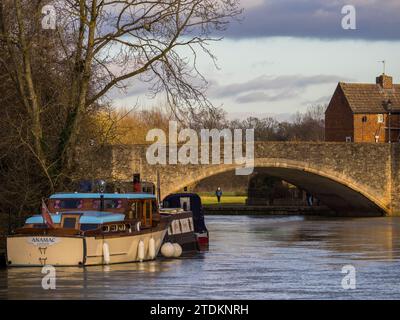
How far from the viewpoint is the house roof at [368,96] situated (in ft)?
252

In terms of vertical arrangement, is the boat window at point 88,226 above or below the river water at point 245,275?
above

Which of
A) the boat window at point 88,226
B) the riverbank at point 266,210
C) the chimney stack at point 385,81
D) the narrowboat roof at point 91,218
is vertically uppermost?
the chimney stack at point 385,81

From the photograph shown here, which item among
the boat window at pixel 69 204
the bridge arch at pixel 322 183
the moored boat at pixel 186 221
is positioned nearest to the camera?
the boat window at pixel 69 204

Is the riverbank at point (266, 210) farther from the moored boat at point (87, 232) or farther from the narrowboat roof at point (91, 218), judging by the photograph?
the narrowboat roof at point (91, 218)

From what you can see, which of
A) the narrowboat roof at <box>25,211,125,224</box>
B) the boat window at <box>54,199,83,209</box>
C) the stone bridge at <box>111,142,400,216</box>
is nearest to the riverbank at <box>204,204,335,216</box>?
the stone bridge at <box>111,142,400,216</box>

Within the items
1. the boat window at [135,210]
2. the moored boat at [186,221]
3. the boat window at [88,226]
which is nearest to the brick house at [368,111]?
the moored boat at [186,221]

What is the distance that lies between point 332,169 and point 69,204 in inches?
1344

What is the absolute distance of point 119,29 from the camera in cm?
2933

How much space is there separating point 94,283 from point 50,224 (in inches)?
115

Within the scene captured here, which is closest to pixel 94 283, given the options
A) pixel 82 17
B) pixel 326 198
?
pixel 82 17

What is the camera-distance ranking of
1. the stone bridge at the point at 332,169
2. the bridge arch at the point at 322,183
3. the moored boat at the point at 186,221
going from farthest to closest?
the bridge arch at the point at 322,183 → the stone bridge at the point at 332,169 → the moored boat at the point at 186,221

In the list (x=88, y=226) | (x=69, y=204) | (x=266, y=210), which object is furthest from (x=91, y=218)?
(x=266, y=210)

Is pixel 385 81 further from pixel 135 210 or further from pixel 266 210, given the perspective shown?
pixel 135 210
